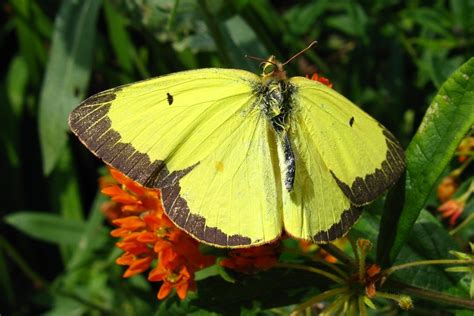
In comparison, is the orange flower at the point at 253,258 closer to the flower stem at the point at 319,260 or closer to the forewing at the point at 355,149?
the flower stem at the point at 319,260

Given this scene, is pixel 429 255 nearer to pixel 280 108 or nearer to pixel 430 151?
pixel 430 151

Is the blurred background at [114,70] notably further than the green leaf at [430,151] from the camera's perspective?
Yes

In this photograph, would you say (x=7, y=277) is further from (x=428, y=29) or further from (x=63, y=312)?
(x=428, y=29)

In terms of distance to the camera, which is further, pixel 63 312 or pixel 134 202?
pixel 63 312

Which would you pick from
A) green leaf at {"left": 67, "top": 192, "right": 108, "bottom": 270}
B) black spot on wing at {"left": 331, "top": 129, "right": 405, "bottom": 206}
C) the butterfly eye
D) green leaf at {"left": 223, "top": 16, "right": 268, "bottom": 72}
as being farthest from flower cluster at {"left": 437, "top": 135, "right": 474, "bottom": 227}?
green leaf at {"left": 67, "top": 192, "right": 108, "bottom": 270}

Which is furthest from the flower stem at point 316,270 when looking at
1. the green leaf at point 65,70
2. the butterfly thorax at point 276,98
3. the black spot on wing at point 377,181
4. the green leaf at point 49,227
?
the green leaf at point 49,227

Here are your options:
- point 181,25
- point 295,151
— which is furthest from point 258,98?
point 181,25
